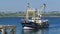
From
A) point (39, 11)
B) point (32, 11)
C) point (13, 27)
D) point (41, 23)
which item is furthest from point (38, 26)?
point (13, 27)

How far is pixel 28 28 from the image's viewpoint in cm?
7956

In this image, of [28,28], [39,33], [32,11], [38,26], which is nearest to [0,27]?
[39,33]

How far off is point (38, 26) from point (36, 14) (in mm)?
10631

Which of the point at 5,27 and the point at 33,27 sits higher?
the point at 5,27

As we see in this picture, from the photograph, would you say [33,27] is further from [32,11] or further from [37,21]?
[32,11]

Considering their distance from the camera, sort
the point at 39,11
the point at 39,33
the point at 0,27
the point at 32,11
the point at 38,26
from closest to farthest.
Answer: the point at 0,27 → the point at 39,33 → the point at 38,26 → the point at 32,11 → the point at 39,11

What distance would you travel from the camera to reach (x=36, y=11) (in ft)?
314

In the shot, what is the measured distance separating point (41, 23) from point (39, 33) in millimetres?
15496

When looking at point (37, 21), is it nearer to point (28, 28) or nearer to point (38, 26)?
point (38, 26)

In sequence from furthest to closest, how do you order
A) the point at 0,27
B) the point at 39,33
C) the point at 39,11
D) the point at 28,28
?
the point at 39,11
the point at 28,28
the point at 39,33
the point at 0,27

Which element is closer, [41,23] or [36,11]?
[41,23]

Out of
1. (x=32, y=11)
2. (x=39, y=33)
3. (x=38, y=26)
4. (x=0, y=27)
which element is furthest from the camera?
(x=32, y=11)

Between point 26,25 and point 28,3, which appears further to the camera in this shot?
point 28,3

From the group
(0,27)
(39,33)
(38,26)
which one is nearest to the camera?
(0,27)
